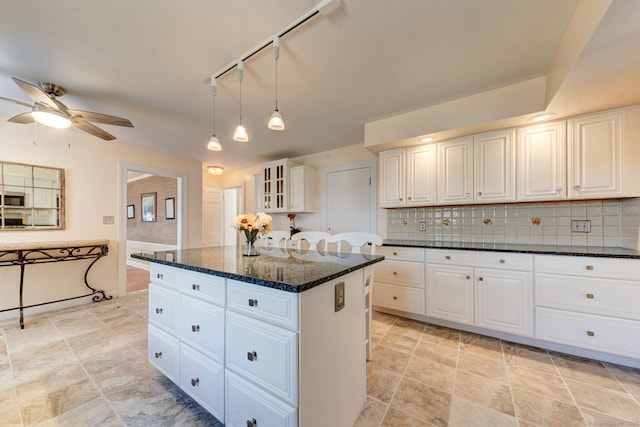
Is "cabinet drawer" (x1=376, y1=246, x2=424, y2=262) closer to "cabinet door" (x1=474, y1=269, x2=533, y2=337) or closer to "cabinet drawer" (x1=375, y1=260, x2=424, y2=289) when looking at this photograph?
"cabinet drawer" (x1=375, y1=260, x2=424, y2=289)

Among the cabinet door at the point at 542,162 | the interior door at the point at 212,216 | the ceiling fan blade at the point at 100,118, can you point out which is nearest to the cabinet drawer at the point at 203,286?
the ceiling fan blade at the point at 100,118

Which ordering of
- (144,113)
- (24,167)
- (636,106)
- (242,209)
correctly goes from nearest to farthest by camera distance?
(636,106) < (144,113) < (24,167) < (242,209)

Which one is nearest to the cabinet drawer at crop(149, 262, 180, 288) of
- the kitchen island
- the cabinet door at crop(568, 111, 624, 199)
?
the kitchen island

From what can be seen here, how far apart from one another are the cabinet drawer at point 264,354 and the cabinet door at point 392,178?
2407 mm

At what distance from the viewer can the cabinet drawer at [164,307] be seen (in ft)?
5.35

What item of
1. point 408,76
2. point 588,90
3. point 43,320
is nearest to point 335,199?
point 408,76


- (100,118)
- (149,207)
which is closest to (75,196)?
(100,118)

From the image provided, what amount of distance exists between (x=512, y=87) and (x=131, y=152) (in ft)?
16.6

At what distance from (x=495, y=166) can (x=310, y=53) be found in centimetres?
213

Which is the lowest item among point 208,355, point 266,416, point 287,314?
point 266,416

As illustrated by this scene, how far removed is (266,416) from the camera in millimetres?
1129

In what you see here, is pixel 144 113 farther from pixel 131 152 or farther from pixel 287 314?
pixel 287 314

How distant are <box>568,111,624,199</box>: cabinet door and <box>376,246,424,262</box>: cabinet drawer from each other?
1407 millimetres

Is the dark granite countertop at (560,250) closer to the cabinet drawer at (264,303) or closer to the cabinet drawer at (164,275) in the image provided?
the cabinet drawer at (264,303)
